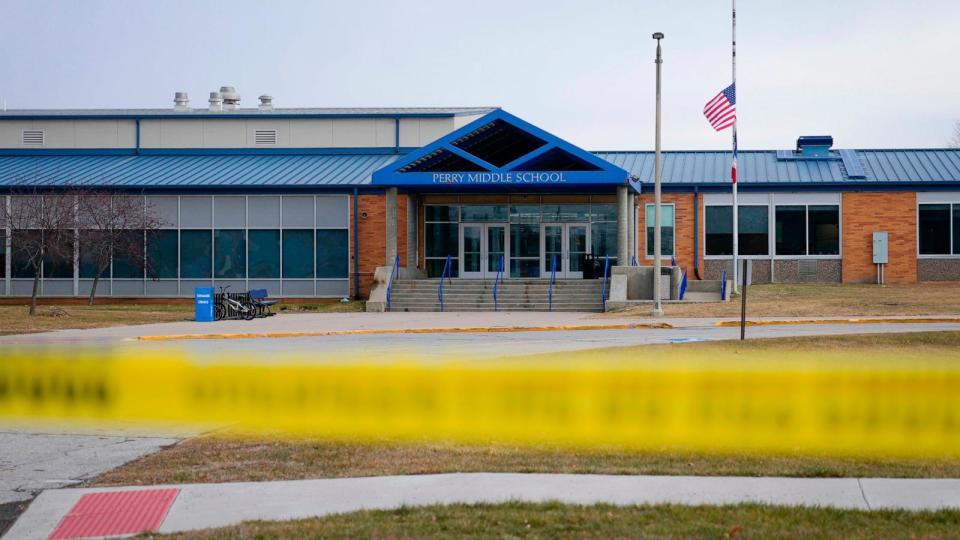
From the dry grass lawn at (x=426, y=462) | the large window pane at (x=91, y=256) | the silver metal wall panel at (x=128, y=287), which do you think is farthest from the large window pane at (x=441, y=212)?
the dry grass lawn at (x=426, y=462)

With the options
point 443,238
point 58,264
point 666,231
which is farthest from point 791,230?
point 58,264

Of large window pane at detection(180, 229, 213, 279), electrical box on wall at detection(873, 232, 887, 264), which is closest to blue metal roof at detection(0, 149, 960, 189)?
large window pane at detection(180, 229, 213, 279)

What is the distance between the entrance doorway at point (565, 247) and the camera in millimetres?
38531

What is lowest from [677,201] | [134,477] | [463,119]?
[134,477]

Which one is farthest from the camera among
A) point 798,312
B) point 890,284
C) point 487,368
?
point 890,284

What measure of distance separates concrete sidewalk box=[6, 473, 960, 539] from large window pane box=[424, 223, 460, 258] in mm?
30908

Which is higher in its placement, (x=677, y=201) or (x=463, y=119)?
(x=463, y=119)

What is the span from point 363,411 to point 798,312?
18.1m

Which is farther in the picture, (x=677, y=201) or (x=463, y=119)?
(x=463, y=119)

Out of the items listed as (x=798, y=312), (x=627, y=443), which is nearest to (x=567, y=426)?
(x=627, y=443)

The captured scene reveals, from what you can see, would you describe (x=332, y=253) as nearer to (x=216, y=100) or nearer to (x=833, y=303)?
(x=216, y=100)

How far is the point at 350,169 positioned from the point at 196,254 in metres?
6.60

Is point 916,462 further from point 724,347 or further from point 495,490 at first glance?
point 724,347

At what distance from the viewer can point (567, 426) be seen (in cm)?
995
